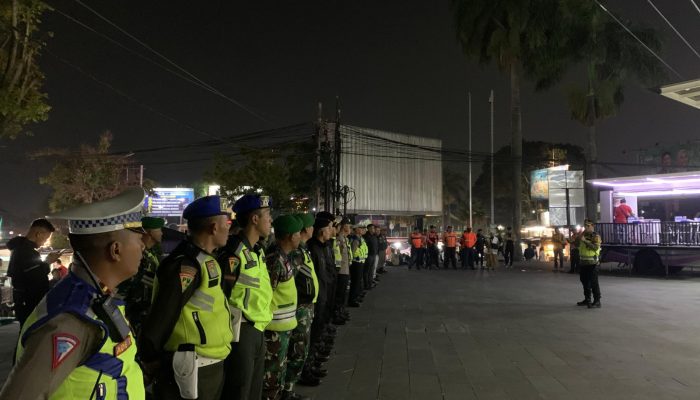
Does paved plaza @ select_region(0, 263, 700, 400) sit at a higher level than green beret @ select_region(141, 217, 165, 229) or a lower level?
lower

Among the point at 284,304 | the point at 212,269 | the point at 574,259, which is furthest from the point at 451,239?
the point at 212,269

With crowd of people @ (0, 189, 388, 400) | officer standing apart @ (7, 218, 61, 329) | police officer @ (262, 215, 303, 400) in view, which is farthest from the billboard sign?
police officer @ (262, 215, 303, 400)

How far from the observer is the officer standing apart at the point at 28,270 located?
5.77 metres

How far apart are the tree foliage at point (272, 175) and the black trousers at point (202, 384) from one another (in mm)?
28917

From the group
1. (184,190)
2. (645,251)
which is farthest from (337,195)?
(184,190)

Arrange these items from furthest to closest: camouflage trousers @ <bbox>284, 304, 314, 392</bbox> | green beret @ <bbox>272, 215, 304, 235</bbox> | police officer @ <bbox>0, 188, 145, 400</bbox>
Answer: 1. camouflage trousers @ <bbox>284, 304, 314, 392</bbox>
2. green beret @ <bbox>272, 215, 304, 235</bbox>
3. police officer @ <bbox>0, 188, 145, 400</bbox>

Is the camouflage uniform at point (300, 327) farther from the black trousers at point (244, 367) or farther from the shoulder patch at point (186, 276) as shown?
the shoulder patch at point (186, 276)

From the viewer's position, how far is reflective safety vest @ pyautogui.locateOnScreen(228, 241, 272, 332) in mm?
3154

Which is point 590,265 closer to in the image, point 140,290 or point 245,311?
point 140,290

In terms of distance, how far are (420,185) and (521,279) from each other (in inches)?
864

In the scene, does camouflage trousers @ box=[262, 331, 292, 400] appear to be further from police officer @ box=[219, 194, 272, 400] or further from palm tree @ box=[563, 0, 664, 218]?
palm tree @ box=[563, 0, 664, 218]

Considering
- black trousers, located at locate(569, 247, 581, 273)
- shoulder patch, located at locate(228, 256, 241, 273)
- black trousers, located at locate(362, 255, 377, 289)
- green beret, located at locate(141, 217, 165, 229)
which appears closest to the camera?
shoulder patch, located at locate(228, 256, 241, 273)

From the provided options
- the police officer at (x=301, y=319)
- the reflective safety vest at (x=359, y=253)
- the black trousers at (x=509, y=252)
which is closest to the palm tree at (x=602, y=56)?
the black trousers at (x=509, y=252)

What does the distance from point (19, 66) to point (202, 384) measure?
6.87 metres
